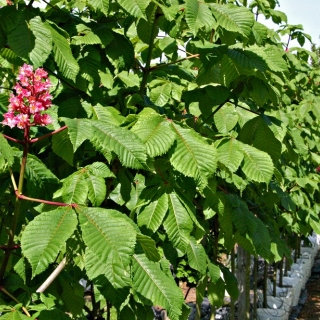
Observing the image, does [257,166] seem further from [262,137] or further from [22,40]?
[22,40]

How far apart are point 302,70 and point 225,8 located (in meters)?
3.49

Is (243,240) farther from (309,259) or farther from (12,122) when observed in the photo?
(309,259)

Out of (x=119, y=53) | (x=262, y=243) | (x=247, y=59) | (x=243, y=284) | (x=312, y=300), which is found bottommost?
(x=312, y=300)

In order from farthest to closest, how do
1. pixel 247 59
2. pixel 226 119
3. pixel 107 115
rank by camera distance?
1. pixel 226 119
2. pixel 247 59
3. pixel 107 115

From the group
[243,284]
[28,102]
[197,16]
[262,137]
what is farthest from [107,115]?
[243,284]

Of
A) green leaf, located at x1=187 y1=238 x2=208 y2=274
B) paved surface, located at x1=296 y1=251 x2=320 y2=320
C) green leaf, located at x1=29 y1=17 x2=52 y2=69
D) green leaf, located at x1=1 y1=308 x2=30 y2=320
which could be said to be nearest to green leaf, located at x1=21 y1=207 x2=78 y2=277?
green leaf, located at x1=1 y1=308 x2=30 y2=320

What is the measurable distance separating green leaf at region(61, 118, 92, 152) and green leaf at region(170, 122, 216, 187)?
0.23 m

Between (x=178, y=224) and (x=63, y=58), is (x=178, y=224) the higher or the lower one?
the lower one

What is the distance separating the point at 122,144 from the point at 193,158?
0.20 metres

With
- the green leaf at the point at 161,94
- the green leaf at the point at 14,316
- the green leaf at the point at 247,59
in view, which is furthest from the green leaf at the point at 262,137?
the green leaf at the point at 14,316

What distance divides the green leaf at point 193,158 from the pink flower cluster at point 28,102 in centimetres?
34

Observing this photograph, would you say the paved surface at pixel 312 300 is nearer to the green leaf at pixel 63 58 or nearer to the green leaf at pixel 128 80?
the green leaf at pixel 128 80

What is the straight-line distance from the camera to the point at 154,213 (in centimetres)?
137

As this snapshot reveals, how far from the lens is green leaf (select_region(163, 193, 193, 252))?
1334mm
